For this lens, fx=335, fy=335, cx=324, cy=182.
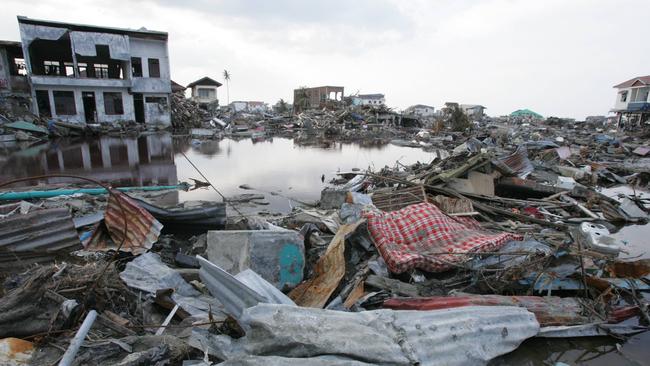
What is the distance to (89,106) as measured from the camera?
25266 mm

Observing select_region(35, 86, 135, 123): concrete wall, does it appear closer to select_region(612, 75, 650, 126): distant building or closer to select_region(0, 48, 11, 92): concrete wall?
select_region(0, 48, 11, 92): concrete wall

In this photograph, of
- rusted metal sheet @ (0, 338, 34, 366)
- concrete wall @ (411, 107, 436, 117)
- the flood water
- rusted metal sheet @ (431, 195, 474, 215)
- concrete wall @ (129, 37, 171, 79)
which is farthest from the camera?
concrete wall @ (411, 107, 436, 117)

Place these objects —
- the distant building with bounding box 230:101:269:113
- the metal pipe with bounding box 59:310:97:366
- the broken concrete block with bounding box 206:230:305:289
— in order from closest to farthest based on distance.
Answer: the metal pipe with bounding box 59:310:97:366, the broken concrete block with bounding box 206:230:305:289, the distant building with bounding box 230:101:269:113

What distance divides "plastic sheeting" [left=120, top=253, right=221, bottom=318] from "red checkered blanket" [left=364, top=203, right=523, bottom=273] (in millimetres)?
2123

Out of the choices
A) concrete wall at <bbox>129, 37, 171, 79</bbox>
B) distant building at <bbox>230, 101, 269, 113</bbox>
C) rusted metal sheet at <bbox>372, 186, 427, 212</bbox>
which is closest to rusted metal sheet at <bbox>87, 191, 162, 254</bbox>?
rusted metal sheet at <bbox>372, 186, 427, 212</bbox>

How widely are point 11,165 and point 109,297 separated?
12033mm

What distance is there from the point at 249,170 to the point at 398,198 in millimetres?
6503

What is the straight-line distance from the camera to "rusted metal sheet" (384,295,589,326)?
308 centimetres

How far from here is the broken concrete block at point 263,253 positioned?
361 centimetres

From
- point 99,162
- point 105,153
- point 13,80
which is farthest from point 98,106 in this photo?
point 99,162

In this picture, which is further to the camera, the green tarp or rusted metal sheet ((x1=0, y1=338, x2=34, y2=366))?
the green tarp

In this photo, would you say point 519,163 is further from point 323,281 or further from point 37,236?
point 37,236

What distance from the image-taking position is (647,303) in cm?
353

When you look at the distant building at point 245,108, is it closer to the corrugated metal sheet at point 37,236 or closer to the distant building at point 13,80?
the distant building at point 13,80
